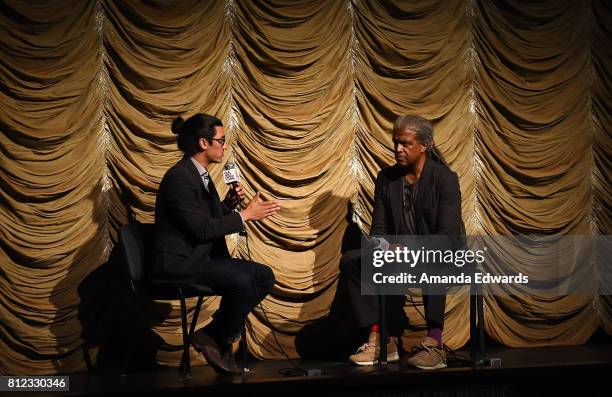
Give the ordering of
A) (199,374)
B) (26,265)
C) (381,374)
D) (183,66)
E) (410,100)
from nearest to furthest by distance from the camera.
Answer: (381,374), (199,374), (26,265), (183,66), (410,100)

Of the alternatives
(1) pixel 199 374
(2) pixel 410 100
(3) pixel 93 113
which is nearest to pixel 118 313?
(1) pixel 199 374

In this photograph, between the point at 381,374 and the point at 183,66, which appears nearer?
the point at 381,374

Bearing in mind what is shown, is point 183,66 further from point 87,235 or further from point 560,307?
point 560,307

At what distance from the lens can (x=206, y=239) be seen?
3898 mm

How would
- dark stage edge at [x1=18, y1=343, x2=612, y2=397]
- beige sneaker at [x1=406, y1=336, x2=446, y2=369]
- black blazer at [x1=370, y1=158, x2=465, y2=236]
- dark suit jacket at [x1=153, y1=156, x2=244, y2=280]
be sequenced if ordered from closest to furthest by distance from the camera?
dark stage edge at [x1=18, y1=343, x2=612, y2=397], dark suit jacket at [x1=153, y1=156, x2=244, y2=280], beige sneaker at [x1=406, y1=336, x2=446, y2=369], black blazer at [x1=370, y1=158, x2=465, y2=236]

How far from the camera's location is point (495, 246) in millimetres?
5344

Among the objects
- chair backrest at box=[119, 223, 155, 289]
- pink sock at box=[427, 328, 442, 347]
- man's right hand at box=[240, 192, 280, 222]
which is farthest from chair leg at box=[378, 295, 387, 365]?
chair backrest at box=[119, 223, 155, 289]

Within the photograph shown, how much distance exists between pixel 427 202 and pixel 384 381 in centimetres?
109

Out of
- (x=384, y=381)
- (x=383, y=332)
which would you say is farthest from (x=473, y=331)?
(x=384, y=381)

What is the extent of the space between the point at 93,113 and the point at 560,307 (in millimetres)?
3215

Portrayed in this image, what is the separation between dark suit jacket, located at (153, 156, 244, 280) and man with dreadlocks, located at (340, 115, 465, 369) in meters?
0.83

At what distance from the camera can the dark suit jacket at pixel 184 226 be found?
3.86 m

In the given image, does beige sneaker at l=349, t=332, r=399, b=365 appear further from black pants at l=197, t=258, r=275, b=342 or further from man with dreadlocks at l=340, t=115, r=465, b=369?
black pants at l=197, t=258, r=275, b=342

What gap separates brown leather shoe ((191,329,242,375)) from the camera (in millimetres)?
3904
